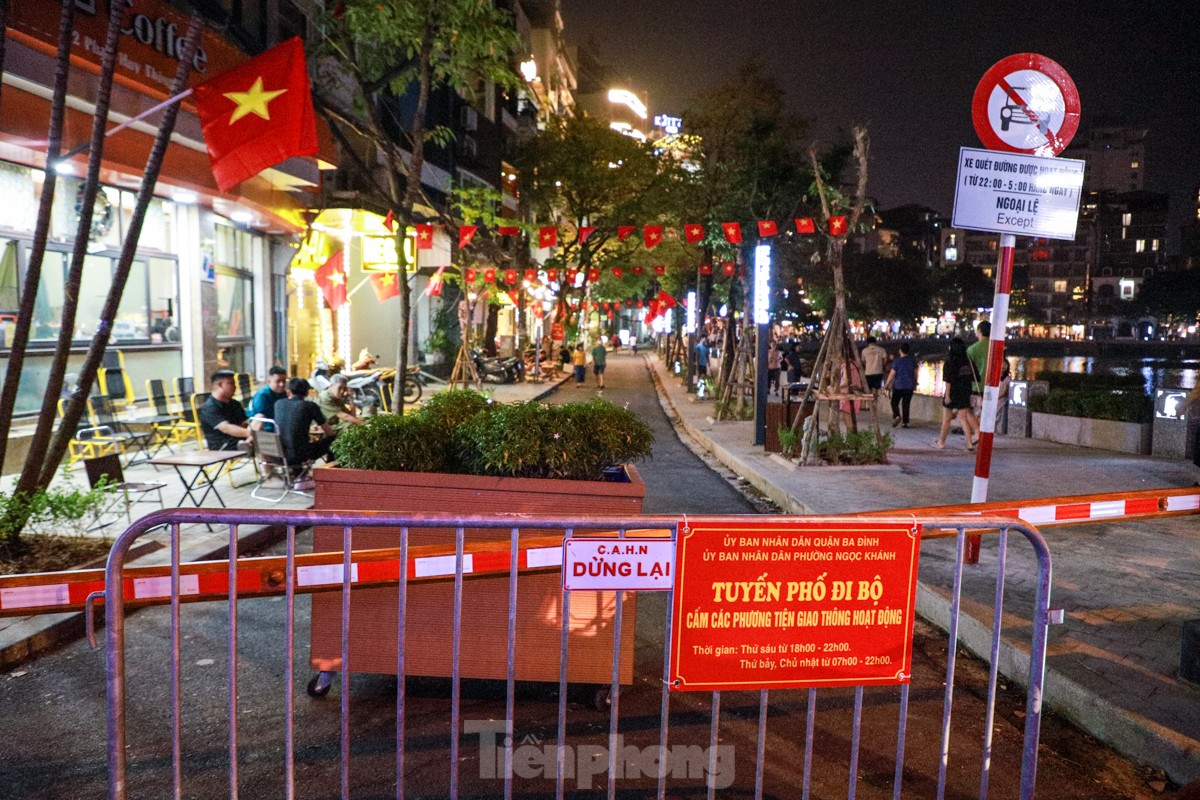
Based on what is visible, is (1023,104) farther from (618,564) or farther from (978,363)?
(978,363)

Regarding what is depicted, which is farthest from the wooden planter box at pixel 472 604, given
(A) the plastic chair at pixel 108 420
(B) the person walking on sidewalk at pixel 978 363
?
(B) the person walking on sidewalk at pixel 978 363

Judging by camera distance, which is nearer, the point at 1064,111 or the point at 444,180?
the point at 1064,111

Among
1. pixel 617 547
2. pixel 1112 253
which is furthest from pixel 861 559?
pixel 1112 253

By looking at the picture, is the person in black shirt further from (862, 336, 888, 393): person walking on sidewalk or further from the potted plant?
(862, 336, 888, 393): person walking on sidewalk

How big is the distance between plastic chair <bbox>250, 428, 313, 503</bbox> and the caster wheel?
15.1 feet

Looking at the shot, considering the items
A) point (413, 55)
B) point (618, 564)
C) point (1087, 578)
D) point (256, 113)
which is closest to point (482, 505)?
point (618, 564)

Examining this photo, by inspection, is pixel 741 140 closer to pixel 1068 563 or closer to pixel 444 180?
pixel 444 180

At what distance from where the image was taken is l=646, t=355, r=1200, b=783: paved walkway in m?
4.22

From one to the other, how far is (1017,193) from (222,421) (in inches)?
334

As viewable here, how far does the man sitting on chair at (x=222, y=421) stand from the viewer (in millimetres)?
9672

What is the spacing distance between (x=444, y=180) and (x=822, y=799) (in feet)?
90.1

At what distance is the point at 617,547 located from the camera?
2.97m

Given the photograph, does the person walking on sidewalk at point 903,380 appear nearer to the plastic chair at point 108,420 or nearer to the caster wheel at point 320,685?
the plastic chair at point 108,420

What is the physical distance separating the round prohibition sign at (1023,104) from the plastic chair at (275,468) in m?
6.97
